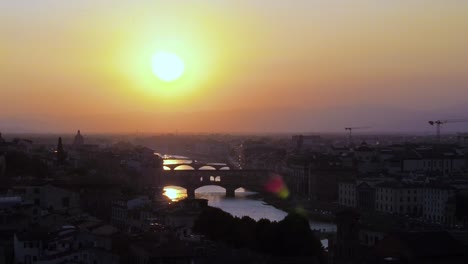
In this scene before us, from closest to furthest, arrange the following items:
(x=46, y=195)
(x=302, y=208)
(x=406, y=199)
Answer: (x=46, y=195) → (x=406, y=199) → (x=302, y=208)

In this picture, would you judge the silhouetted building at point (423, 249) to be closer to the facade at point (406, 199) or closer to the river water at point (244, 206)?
the river water at point (244, 206)

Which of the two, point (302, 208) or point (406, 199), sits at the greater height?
point (406, 199)

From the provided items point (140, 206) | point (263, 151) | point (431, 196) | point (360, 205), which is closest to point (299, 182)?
point (360, 205)

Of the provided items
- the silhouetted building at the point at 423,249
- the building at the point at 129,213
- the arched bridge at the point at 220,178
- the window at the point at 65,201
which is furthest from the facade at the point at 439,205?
the arched bridge at the point at 220,178

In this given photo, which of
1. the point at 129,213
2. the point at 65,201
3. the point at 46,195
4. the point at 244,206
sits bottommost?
the point at 244,206

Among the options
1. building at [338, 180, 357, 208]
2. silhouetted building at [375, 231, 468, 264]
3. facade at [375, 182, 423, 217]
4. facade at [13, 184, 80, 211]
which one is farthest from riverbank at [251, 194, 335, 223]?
silhouetted building at [375, 231, 468, 264]

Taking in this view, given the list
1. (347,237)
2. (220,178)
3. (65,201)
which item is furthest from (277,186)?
(347,237)

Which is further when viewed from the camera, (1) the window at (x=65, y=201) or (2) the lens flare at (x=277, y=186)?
(2) the lens flare at (x=277, y=186)

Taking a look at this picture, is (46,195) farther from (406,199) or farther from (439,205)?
(406,199)

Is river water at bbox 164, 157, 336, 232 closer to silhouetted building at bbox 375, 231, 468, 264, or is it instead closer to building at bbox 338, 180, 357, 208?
building at bbox 338, 180, 357, 208

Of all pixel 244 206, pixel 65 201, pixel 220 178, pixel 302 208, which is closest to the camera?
pixel 65 201
